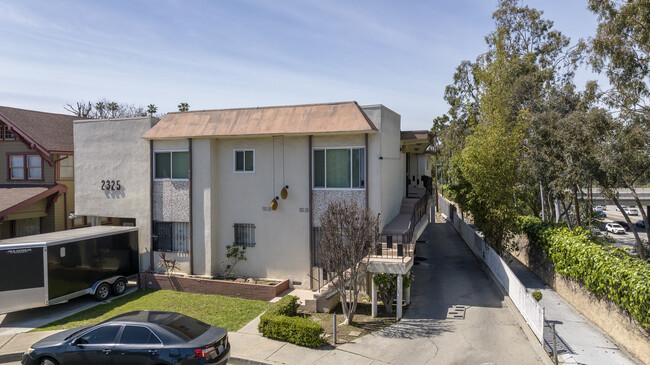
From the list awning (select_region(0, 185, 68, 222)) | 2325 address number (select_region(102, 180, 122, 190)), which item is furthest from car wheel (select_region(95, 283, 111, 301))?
awning (select_region(0, 185, 68, 222))

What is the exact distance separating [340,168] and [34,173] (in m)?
16.9

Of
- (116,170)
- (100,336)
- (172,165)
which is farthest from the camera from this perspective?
(116,170)

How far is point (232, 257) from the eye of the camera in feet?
55.7

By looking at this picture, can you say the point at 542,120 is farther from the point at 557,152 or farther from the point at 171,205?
the point at 171,205

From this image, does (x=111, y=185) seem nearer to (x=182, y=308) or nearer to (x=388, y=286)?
(x=182, y=308)

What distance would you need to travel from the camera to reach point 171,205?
17.7m

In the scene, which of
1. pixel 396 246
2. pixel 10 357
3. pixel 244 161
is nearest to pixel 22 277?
pixel 10 357

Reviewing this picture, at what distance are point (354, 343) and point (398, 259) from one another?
313 centimetres

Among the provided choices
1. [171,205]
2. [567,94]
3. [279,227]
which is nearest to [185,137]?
[171,205]

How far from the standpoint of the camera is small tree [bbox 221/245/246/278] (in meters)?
16.9

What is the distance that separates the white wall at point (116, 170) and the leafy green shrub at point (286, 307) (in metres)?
8.25

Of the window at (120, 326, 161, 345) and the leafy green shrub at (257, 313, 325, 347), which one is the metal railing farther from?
the window at (120, 326, 161, 345)

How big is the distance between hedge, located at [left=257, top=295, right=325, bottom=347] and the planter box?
3.05 meters

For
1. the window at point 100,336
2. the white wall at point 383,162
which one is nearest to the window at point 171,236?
the white wall at point 383,162
